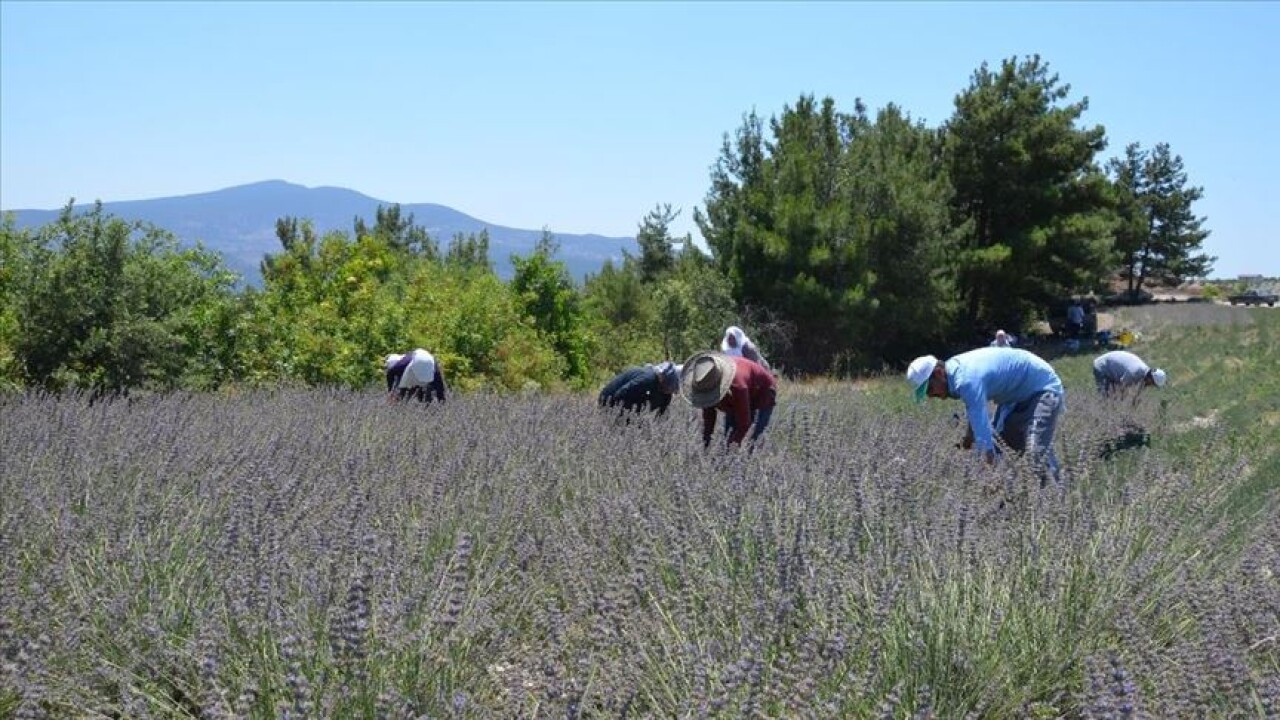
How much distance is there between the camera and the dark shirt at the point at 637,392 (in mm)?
8789

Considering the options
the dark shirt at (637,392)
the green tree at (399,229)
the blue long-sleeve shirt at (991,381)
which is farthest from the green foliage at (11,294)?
the green tree at (399,229)

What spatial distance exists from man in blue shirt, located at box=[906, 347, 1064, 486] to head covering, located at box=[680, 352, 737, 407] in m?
1.04

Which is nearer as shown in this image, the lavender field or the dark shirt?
the lavender field

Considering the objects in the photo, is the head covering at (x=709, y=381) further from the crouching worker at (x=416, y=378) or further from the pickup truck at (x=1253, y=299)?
the pickup truck at (x=1253, y=299)

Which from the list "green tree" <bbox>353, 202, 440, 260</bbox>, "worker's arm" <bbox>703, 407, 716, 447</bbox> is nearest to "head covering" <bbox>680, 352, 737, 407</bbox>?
"worker's arm" <bbox>703, 407, 716, 447</bbox>

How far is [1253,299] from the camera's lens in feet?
226

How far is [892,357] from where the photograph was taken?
1256 inches

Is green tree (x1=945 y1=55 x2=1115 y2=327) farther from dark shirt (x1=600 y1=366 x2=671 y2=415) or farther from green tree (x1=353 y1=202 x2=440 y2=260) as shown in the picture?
dark shirt (x1=600 y1=366 x2=671 y2=415)

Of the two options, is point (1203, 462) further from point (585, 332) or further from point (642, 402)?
point (585, 332)

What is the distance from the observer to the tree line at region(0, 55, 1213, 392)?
1150 centimetres

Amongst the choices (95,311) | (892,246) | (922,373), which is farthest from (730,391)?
(892,246)

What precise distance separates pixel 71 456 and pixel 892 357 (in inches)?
1095

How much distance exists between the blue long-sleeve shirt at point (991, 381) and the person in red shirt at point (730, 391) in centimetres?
117

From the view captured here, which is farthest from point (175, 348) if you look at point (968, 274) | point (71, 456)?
point (968, 274)
